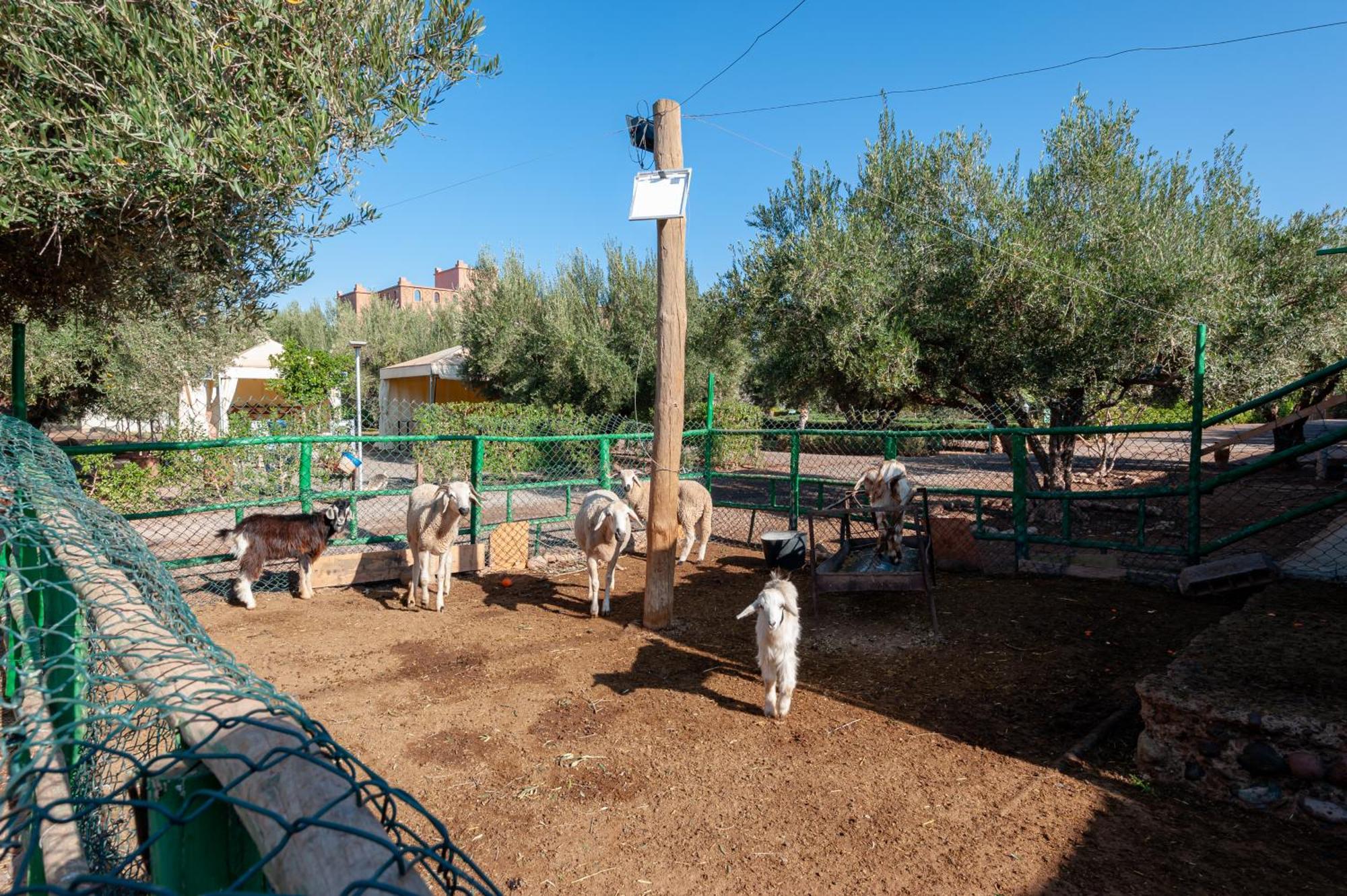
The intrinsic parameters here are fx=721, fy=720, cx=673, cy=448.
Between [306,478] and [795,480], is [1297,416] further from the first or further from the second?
[306,478]

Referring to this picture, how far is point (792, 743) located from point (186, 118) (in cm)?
558

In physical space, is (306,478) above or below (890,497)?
above

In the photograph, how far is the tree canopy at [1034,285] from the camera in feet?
30.7

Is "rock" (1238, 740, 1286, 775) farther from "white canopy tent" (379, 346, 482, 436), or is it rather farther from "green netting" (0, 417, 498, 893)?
"white canopy tent" (379, 346, 482, 436)

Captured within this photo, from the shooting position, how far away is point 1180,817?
357 centimetres

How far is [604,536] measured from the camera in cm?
745

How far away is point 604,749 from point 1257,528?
6.33 metres

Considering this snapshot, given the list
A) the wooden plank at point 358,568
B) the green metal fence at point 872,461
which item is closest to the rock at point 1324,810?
the green metal fence at point 872,461

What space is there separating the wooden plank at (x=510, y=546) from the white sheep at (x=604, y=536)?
1598mm

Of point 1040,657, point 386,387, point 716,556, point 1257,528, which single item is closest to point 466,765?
point 1040,657

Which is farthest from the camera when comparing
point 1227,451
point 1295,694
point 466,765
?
point 1227,451

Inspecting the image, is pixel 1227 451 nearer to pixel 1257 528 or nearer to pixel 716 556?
pixel 1257 528

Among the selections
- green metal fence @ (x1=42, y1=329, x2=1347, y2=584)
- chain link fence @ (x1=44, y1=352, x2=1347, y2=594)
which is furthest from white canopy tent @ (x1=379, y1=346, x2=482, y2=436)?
chain link fence @ (x1=44, y1=352, x2=1347, y2=594)

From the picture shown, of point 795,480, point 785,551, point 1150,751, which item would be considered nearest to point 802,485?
point 795,480
